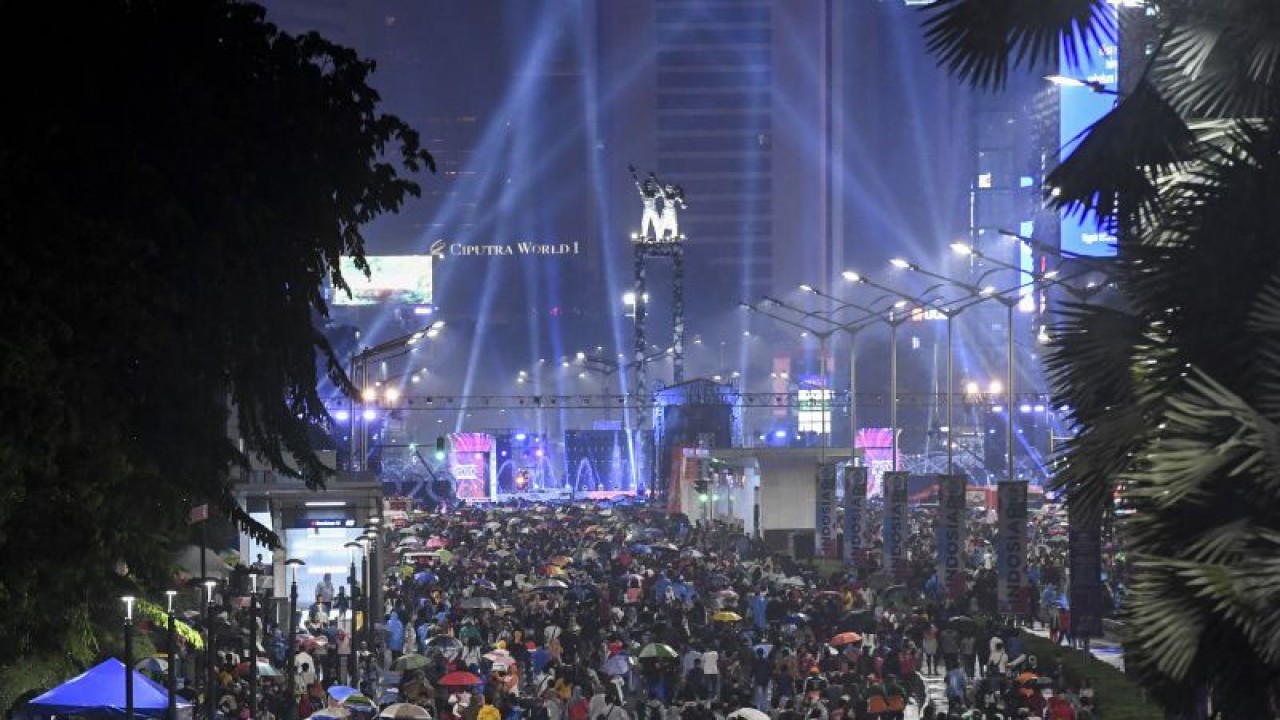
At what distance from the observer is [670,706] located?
1113 inches

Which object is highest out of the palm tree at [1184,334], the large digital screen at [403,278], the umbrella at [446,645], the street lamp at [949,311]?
the large digital screen at [403,278]

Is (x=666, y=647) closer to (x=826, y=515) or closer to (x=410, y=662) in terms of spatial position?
(x=410, y=662)

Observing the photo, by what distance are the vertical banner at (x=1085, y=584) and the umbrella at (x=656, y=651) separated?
669cm

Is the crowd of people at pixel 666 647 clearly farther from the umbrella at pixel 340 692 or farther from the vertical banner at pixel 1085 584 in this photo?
the vertical banner at pixel 1085 584

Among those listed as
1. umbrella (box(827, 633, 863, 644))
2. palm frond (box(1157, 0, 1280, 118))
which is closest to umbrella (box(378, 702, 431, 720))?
umbrella (box(827, 633, 863, 644))

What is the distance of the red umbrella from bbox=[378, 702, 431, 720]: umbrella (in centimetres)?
335

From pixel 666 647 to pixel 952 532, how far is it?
13.4 meters

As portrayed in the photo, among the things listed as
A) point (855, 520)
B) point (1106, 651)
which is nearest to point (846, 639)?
point (1106, 651)

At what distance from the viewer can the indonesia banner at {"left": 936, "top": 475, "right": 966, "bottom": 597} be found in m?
44.2

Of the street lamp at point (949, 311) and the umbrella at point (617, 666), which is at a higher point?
the street lamp at point (949, 311)

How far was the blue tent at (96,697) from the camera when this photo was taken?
→ 66.2ft

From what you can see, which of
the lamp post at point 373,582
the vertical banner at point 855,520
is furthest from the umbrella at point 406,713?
the vertical banner at point 855,520

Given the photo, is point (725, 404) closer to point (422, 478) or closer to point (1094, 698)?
point (422, 478)

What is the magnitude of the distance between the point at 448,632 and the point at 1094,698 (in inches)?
486
